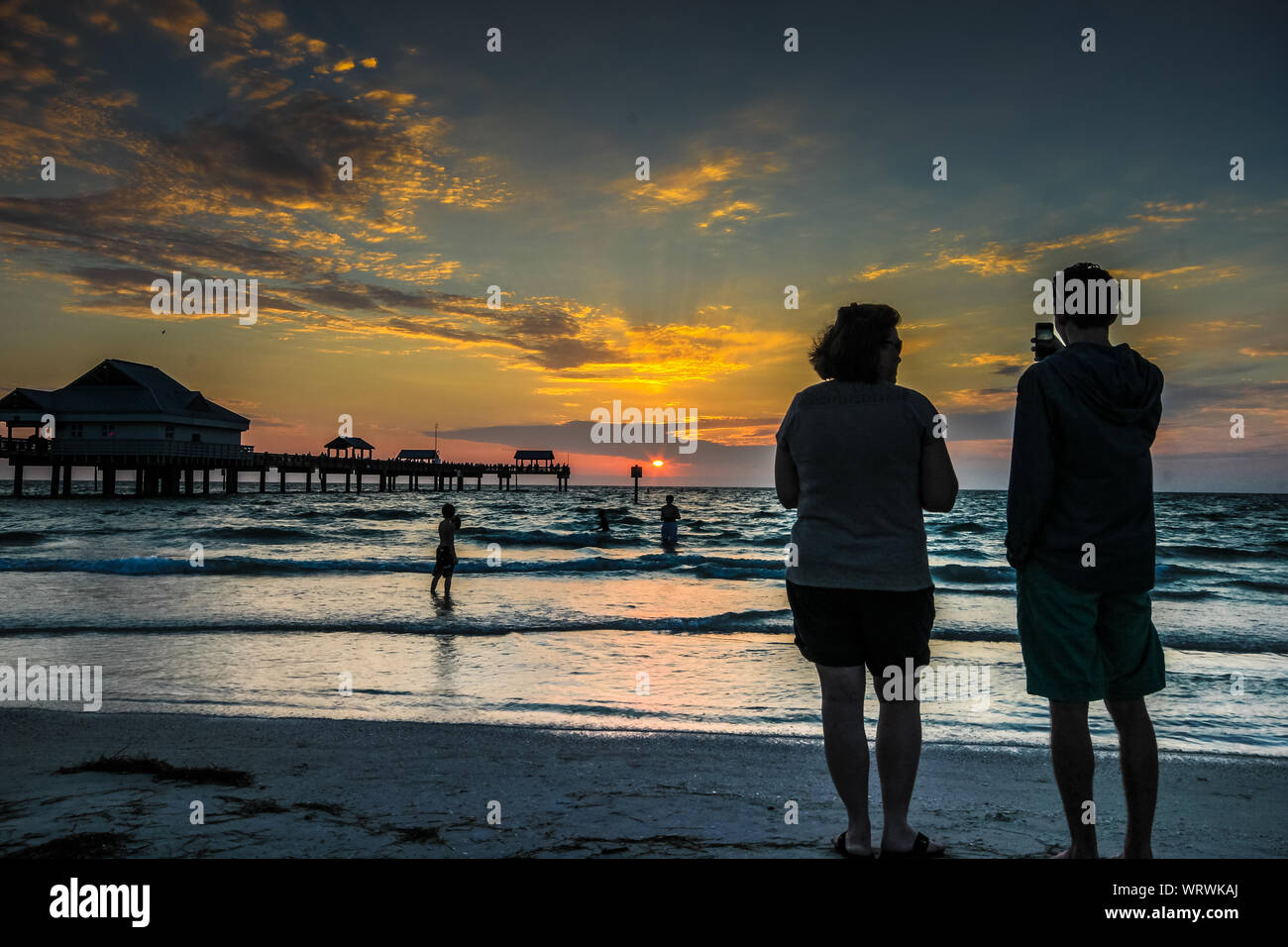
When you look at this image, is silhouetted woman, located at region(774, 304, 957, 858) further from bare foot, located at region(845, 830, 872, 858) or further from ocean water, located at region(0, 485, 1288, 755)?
ocean water, located at region(0, 485, 1288, 755)

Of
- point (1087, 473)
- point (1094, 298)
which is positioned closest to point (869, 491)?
point (1087, 473)

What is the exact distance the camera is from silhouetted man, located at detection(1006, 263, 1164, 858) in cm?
277

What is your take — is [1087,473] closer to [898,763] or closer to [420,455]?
[898,763]

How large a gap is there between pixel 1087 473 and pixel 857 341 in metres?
0.94

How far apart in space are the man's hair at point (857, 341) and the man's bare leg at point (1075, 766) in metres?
1.40

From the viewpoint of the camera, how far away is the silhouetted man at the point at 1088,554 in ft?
9.09

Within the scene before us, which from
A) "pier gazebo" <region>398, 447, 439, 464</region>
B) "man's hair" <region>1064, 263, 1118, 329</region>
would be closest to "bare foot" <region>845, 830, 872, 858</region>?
"man's hair" <region>1064, 263, 1118, 329</region>

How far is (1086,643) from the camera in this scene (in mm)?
2764

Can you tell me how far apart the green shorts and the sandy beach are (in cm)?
90

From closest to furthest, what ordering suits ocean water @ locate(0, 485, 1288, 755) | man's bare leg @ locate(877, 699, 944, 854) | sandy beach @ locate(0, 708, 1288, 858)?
man's bare leg @ locate(877, 699, 944, 854), sandy beach @ locate(0, 708, 1288, 858), ocean water @ locate(0, 485, 1288, 755)

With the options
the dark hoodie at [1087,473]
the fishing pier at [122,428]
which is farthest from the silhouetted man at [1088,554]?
the fishing pier at [122,428]
